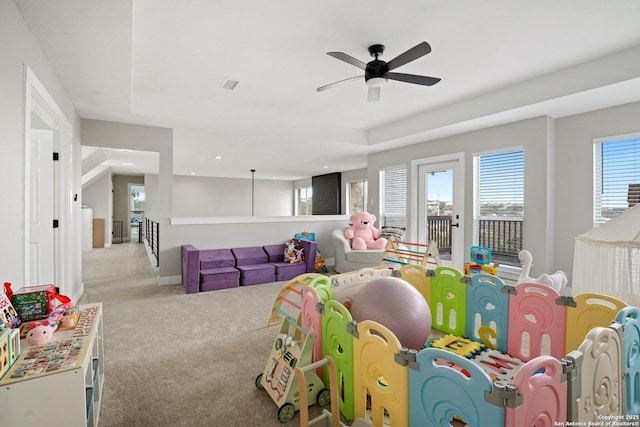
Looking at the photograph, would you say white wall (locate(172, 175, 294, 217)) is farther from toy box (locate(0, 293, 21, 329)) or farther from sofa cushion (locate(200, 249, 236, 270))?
toy box (locate(0, 293, 21, 329))

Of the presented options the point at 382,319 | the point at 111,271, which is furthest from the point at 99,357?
the point at 111,271

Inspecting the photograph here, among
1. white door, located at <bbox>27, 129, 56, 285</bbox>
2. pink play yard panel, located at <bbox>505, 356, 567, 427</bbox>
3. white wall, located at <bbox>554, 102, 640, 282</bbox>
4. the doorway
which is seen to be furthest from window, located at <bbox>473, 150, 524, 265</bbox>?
the doorway

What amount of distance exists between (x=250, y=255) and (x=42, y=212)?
281 centimetres

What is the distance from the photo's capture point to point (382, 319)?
6.66ft

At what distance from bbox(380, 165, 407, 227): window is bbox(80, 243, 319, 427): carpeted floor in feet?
10.1

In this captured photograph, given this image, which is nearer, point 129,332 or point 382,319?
point 382,319

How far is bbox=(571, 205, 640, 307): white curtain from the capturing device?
1.39 meters

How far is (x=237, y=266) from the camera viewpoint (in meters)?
5.07

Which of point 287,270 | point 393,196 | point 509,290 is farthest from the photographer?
point 393,196

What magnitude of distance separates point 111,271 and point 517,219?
270 inches

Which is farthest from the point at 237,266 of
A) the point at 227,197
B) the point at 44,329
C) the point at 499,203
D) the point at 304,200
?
the point at 304,200

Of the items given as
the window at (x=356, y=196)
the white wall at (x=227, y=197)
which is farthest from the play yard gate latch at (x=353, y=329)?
the white wall at (x=227, y=197)

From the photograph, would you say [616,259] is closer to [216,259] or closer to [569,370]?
[569,370]

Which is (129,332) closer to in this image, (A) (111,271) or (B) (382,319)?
(B) (382,319)
